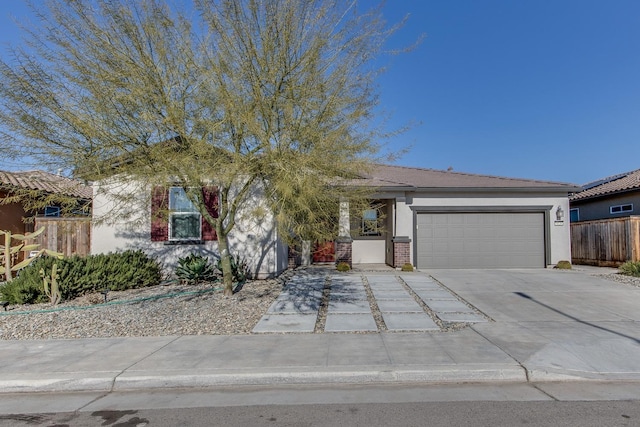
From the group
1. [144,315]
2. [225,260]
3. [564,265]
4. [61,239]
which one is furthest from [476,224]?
[61,239]

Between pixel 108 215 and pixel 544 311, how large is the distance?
9.23 metres

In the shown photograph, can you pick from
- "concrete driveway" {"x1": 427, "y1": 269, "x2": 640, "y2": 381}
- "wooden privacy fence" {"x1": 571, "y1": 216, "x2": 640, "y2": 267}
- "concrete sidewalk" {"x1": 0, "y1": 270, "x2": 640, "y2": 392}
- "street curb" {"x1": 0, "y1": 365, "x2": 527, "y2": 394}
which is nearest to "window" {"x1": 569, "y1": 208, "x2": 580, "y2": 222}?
"wooden privacy fence" {"x1": 571, "y1": 216, "x2": 640, "y2": 267}

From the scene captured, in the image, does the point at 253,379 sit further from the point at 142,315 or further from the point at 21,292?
the point at 21,292

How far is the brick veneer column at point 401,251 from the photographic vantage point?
1404 cm

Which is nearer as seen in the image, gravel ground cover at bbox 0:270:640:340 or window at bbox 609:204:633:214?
gravel ground cover at bbox 0:270:640:340

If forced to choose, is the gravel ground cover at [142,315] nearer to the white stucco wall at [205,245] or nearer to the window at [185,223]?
the white stucco wall at [205,245]

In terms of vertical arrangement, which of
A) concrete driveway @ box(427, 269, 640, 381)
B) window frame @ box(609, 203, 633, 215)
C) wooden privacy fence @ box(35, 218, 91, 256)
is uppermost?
window frame @ box(609, 203, 633, 215)

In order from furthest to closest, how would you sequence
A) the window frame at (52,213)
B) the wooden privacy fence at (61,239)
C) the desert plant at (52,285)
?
1. the window frame at (52,213)
2. the wooden privacy fence at (61,239)
3. the desert plant at (52,285)

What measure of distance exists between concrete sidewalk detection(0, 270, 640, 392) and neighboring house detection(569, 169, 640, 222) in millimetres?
11637

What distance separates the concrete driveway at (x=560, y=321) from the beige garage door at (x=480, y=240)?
6.99ft

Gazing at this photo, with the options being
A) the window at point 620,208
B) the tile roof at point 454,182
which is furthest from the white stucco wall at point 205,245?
the window at point 620,208

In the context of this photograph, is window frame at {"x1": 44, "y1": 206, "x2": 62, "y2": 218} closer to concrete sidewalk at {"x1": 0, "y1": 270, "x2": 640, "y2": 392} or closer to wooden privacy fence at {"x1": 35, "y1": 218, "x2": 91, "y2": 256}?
wooden privacy fence at {"x1": 35, "y1": 218, "x2": 91, "y2": 256}

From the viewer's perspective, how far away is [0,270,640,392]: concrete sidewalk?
4.72m

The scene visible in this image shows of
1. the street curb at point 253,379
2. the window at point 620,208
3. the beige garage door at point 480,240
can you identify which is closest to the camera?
the street curb at point 253,379
